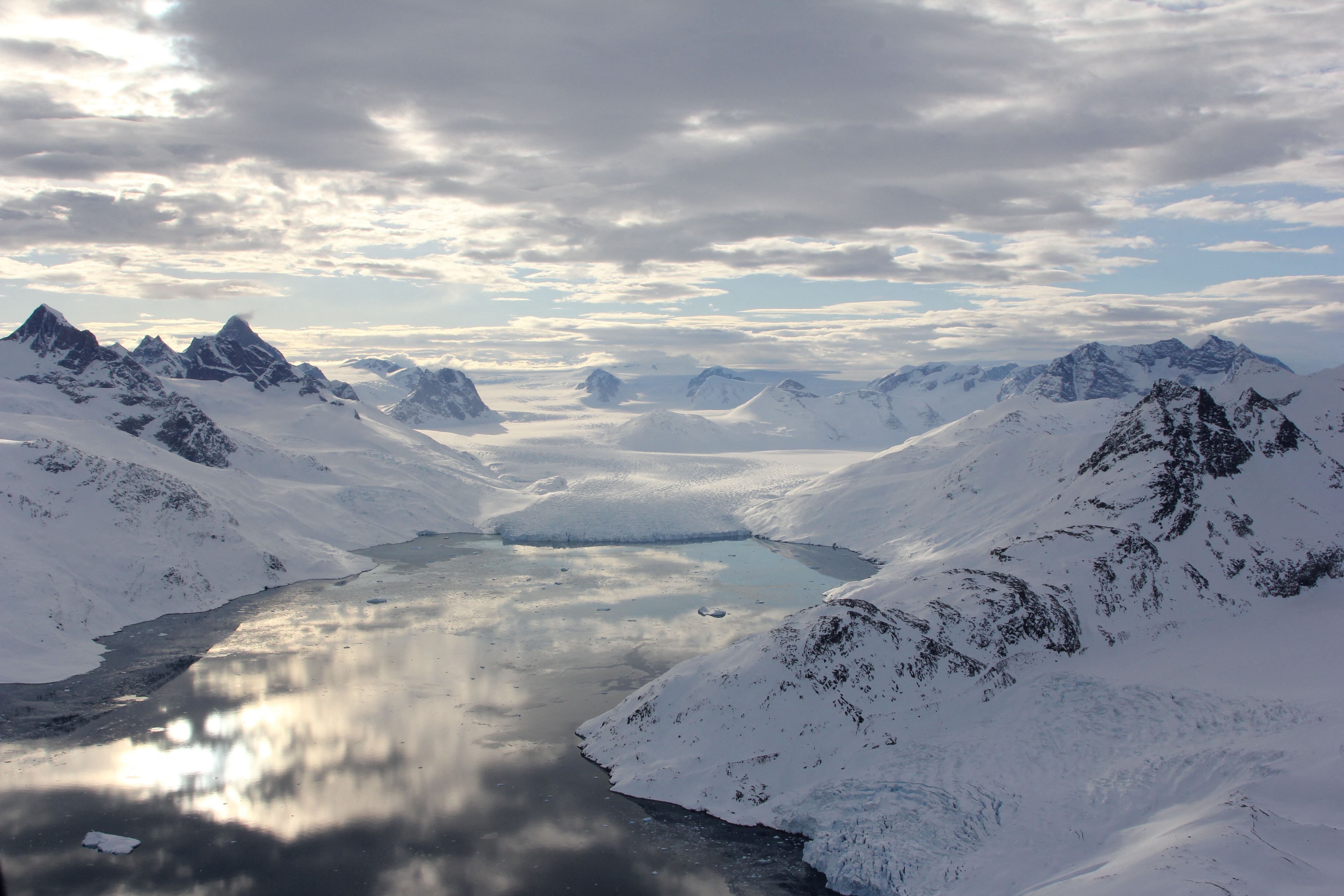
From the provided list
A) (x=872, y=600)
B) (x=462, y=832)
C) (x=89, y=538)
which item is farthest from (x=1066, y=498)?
(x=89, y=538)

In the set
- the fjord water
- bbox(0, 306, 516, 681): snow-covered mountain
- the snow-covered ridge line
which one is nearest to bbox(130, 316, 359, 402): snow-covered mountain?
bbox(0, 306, 516, 681): snow-covered mountain

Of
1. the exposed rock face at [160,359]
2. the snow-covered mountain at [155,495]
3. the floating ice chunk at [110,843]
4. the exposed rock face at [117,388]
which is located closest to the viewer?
the floating ice chunk at [110,843]

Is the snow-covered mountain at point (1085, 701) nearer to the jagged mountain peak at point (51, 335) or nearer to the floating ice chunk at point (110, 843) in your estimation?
the floating ice chunk at point (110, 843)

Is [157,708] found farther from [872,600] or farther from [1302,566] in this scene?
[1302,566]

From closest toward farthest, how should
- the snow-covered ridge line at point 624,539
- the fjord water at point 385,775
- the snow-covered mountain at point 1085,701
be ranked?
the snow-covered mountain at point 1085,701 → the fjord water at point 385,775 → the snow-covered ridge line at point 624,539

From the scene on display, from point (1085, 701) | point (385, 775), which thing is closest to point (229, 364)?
point (385, 775)

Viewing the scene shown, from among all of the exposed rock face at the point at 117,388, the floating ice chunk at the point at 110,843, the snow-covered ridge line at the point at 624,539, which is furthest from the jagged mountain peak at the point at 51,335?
the floating ice chunk at the point at 110,843

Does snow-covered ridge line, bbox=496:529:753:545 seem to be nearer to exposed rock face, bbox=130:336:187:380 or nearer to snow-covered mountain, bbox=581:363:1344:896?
snow-covered mountain, bbox=581:363:1344:896
